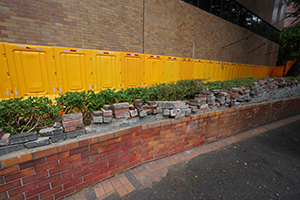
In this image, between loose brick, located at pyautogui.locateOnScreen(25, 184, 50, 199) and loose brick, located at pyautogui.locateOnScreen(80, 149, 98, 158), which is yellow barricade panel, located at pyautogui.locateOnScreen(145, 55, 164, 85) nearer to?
loose brick, located at pyautogui.locateOnScreen(80, 149, 98, 158)

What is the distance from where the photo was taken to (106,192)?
1843mm

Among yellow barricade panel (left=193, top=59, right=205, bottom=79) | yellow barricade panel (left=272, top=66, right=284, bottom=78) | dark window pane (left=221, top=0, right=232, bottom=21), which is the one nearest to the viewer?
yellow barricade panel (left=193, top=59, right=205, bottom=79)

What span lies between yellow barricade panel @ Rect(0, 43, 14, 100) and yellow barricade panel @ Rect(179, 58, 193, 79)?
257 inches

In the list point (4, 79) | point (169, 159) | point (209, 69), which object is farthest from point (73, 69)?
point (209, 69)

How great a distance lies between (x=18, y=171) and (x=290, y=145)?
17.9ft

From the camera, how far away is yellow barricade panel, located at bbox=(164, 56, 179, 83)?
20.9 ft

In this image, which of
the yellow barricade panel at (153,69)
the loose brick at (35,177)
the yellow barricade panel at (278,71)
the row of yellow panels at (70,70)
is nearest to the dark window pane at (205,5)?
the row of yellow panels at (70,70)

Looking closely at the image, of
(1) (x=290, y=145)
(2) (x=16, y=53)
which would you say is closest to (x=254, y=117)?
(1) (x=290, y=145)

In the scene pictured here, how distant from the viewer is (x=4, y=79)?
3.35m

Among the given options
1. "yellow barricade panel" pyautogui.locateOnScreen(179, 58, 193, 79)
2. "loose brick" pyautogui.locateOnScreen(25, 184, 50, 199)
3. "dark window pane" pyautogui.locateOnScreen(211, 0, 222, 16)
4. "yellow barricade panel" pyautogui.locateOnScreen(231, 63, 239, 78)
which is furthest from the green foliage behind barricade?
"yellow barricade panel" pyautogui.locateOnScreen(231, 63, 239, 78)

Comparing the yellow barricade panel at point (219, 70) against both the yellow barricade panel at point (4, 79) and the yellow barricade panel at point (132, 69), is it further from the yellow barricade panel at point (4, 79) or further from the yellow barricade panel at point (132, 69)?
the yellow barricade panel at point (4, 79)

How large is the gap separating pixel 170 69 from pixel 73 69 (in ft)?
14.1

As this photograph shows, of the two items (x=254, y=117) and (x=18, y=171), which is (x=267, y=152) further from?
(x=18, y=171)

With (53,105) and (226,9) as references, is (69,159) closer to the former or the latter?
(53,105)
